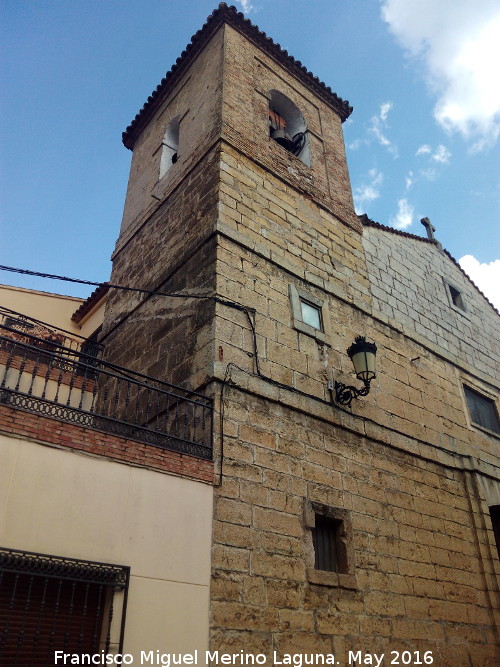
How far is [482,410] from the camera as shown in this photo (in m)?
9.45

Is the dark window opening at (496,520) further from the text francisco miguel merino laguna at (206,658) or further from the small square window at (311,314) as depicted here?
the small square window at (311,314)

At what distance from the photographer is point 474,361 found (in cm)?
995

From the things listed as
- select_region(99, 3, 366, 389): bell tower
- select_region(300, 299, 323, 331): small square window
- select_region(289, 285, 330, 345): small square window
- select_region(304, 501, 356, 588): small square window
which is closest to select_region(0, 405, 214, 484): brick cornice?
select_region(99, 3, 366, 389): bell tower

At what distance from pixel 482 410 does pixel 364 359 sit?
415 centimetres

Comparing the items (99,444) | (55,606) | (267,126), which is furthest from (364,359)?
(267,126)

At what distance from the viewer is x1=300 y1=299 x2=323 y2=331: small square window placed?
281 inches

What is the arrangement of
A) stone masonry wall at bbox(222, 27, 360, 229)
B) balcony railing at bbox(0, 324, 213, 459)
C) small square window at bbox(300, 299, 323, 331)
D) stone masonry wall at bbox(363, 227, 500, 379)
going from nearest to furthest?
balcony railing at bbox(0, 324, 213, 459) → small square window at bbox(300, 299, 323, 331) → stone masonry wall at bbox(222, 27, 360, 229) → stone masonry wall at bbox(363, 227, 500, 379)

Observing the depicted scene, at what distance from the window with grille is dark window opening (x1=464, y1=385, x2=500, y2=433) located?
267 inches

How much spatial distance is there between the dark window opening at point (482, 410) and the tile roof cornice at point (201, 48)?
586 cm

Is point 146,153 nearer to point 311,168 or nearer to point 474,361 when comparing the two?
point 311,168

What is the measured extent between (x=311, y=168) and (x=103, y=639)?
7.47 meters

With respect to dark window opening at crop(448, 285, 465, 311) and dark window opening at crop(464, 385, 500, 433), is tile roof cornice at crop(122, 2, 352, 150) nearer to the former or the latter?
dark window opening at crop(448, 285, 465, 311)

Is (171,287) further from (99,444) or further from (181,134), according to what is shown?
(181,134)

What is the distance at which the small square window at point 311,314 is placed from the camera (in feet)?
23.4
